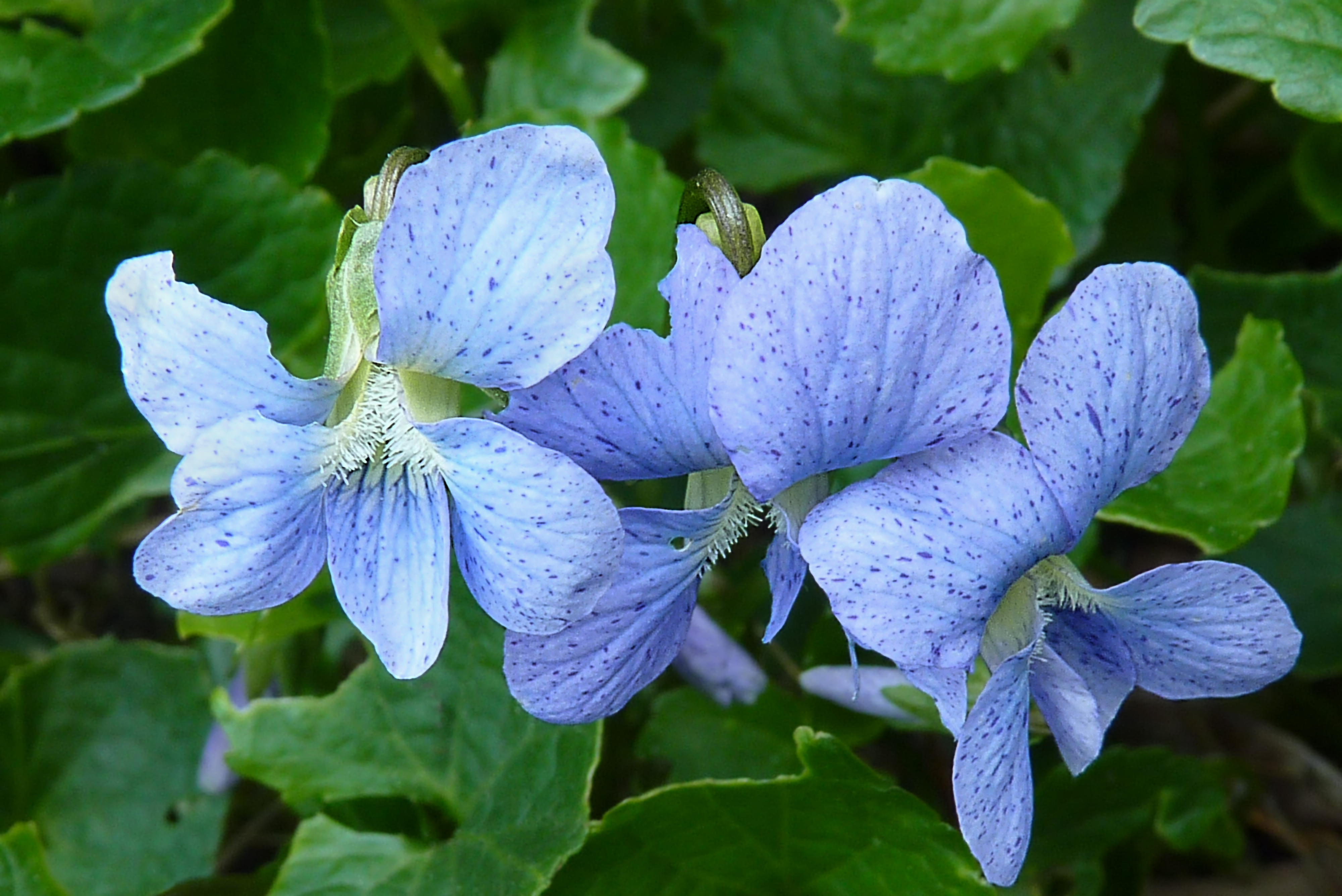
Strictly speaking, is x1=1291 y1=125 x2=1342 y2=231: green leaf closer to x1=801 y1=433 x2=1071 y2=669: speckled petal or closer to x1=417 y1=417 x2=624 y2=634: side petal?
x1=801 y1=433 x2=1071 y2=669: speckled petal

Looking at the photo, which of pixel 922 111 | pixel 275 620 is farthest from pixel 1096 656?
pixel 922 111

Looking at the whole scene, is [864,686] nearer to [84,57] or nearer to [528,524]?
[528,524]

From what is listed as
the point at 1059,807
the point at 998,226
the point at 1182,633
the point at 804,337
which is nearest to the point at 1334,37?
the point at 998,226

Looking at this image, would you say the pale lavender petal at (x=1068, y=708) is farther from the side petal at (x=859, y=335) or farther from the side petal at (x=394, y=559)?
the side petal at (x=394, y=559)

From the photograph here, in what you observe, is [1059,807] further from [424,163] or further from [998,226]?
[424,163]

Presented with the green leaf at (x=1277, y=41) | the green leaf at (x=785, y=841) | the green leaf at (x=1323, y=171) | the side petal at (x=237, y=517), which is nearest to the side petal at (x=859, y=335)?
the side petal at (x=237, y=517)

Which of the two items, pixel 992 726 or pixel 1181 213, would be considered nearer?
pixel 992 726
